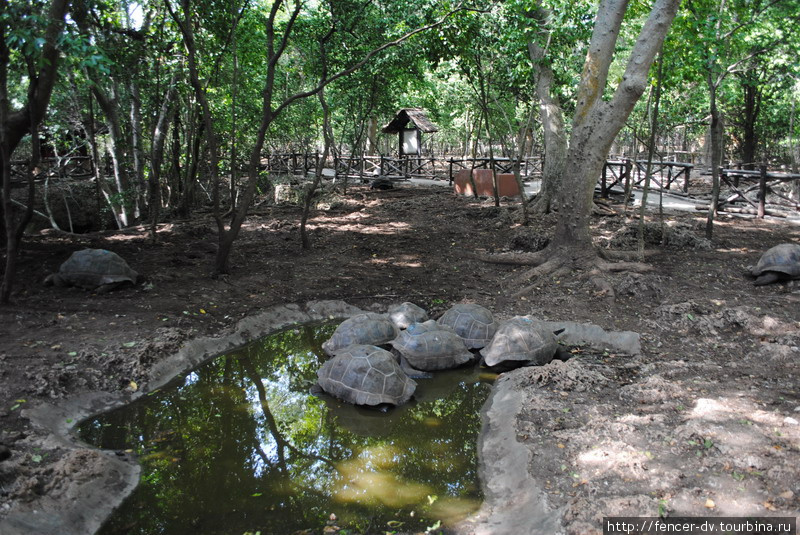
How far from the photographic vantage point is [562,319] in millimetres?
6934

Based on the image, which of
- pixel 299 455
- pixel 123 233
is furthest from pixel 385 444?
pixel 123 233

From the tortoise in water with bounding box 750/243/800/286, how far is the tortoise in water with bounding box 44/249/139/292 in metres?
8.40

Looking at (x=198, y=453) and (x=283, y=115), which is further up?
(x=283, y=115)

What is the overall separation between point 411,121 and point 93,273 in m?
17.0

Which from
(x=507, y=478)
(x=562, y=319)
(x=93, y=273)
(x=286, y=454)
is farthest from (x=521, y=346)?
(x=93, y=273)

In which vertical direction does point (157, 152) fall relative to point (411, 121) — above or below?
below

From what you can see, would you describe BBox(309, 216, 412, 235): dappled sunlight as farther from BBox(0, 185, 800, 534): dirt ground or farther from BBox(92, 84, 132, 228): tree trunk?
BBox(92, 84, 132, 228): tree trunk

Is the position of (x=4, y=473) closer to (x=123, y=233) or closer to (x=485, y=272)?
(x=485, y=272)

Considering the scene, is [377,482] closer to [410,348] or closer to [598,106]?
[410,348]

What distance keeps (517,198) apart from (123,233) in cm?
978

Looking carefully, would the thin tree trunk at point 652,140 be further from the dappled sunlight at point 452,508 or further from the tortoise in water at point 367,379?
the dappled sunlight at point 452,508

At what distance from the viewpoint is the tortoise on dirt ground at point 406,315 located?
22.1 ft

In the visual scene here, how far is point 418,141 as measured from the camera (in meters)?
23.1

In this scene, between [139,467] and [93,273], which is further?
[93,273]
